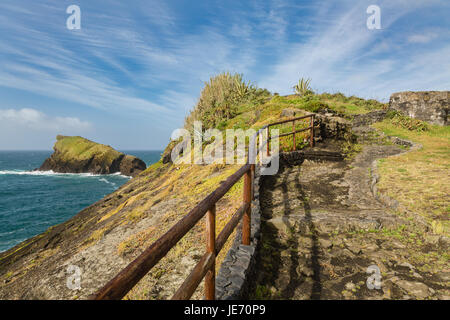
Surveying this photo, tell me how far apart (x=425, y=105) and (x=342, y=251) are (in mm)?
20091

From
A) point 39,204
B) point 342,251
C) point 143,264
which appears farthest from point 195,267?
point 39,204

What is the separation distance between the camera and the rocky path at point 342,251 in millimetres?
3029

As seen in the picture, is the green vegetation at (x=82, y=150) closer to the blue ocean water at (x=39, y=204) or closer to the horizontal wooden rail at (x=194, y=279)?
the blue ocean water at (x=39, y=204)

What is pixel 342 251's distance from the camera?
3891 millimetres

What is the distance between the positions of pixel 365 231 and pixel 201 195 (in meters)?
4.71

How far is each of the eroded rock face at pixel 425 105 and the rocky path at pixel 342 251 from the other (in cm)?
1626

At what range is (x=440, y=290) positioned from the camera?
2.92m

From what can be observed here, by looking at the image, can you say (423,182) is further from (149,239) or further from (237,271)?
(149,239)

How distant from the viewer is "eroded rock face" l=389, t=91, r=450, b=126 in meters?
16.8

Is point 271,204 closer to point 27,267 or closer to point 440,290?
point 440,290

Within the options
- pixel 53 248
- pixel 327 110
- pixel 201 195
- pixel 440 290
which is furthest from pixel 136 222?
pixel 327 110

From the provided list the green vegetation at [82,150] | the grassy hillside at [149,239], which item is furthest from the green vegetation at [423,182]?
the green vegetation at [82,150]

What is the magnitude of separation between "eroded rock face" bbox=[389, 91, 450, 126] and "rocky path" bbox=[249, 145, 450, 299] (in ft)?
53.3

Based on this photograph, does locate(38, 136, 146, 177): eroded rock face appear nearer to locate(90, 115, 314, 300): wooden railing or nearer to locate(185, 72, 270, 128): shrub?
locate(185, 72, 270, 128): shrub
